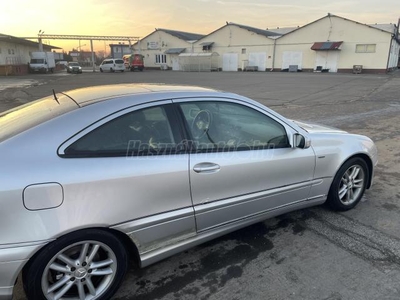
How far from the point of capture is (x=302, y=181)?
3.08 meters

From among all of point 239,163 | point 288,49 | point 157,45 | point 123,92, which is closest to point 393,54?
point 288,49

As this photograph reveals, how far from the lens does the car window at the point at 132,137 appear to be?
2.07m

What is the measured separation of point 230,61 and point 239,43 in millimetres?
3145

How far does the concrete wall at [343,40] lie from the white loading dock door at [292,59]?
37cm

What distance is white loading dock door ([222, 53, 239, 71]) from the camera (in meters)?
50.2

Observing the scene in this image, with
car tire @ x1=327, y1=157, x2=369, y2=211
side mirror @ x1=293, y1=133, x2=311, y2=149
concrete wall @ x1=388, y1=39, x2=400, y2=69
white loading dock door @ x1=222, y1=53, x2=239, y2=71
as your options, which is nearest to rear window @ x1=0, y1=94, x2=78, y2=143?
side mirror @ x1=293, y1=133, x2=311, y2=149

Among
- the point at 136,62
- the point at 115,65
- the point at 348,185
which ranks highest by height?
the point at 136,62

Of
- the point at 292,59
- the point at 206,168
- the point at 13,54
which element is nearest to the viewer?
the point at 206,168

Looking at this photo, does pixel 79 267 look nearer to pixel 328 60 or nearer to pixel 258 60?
pixel 328 60

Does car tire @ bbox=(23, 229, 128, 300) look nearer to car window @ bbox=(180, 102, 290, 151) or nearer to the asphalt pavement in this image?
the asphalt pavement

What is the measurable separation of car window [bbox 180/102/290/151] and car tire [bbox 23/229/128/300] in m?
1.01

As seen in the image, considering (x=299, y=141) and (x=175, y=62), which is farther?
(x=175, y=62)

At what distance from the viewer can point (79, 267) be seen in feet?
6.90

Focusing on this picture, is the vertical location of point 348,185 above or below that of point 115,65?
below
